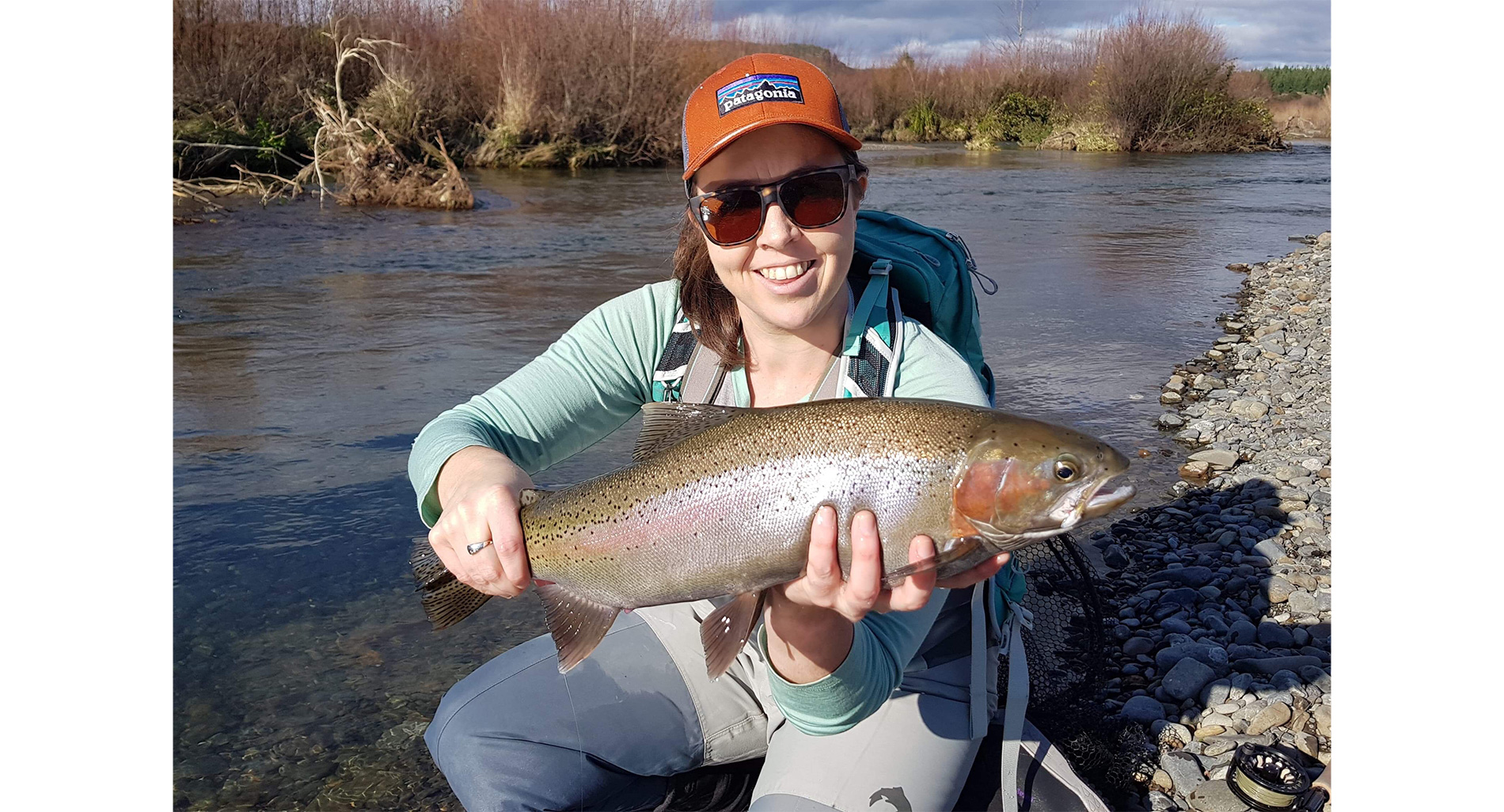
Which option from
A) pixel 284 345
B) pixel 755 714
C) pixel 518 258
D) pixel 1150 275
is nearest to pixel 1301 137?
pixel 1150 275

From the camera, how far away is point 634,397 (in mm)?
2947

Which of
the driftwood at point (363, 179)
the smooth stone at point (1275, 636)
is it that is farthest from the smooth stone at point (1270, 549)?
the driftwood at point (363, 179)

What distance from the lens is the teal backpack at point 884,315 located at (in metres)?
2.58

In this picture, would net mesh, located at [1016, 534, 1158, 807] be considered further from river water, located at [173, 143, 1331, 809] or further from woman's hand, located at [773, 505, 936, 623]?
river water, located at [173, 143, 1331, 809]

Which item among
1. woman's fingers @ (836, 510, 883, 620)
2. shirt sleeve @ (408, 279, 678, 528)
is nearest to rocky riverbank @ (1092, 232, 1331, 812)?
woman's fingers @ (836, 510, 883, 620)

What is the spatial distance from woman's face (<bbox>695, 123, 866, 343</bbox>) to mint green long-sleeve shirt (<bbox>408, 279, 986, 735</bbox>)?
26cm

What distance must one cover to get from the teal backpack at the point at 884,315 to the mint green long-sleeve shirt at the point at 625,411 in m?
0.06

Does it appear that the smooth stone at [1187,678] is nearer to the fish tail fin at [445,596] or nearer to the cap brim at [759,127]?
the cap brim at [759,127]

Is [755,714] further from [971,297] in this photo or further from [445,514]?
[971,297]

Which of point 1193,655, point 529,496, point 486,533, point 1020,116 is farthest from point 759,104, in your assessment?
point 1020,116

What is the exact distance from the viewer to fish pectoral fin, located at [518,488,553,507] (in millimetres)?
2303

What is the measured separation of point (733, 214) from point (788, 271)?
7.6 inches

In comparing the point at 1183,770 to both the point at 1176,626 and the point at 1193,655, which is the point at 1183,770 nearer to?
the point at 1193,655

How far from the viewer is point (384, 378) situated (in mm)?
7164
